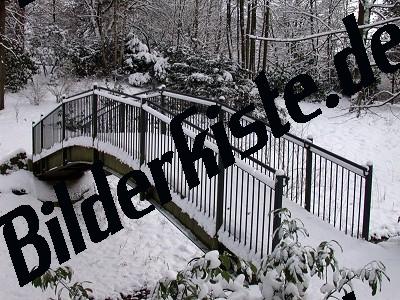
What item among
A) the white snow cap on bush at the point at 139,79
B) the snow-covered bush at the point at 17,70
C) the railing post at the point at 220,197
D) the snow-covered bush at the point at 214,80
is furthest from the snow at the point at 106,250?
the white snow cap on bush at the point at 139,79

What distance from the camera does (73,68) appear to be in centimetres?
1900

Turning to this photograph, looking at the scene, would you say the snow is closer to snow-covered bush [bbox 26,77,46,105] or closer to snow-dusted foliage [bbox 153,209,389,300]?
snow-covered bush [bbox 26,77,46,105]

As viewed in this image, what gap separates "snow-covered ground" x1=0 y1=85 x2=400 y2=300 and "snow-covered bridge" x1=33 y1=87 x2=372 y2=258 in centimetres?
53

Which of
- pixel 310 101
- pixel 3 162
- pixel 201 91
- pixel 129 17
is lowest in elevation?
pixel 310 101

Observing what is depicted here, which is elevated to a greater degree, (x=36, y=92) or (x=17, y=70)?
(x=17, y=70)

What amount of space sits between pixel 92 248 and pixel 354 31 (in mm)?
7681

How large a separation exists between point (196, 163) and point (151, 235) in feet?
18.2

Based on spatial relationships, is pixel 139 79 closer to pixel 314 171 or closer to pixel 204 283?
pixel 314 171

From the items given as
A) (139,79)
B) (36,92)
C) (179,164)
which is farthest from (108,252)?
(139,79)

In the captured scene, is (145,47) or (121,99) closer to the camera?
(121,99)

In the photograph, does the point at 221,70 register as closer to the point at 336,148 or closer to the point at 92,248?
the point at 336,148

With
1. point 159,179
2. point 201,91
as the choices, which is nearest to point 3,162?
point 201,91

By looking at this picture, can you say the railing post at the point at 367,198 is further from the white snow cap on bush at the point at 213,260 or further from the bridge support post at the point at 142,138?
the white snow cap on bush at the point at 213,260

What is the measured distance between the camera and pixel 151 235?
36.5ft
